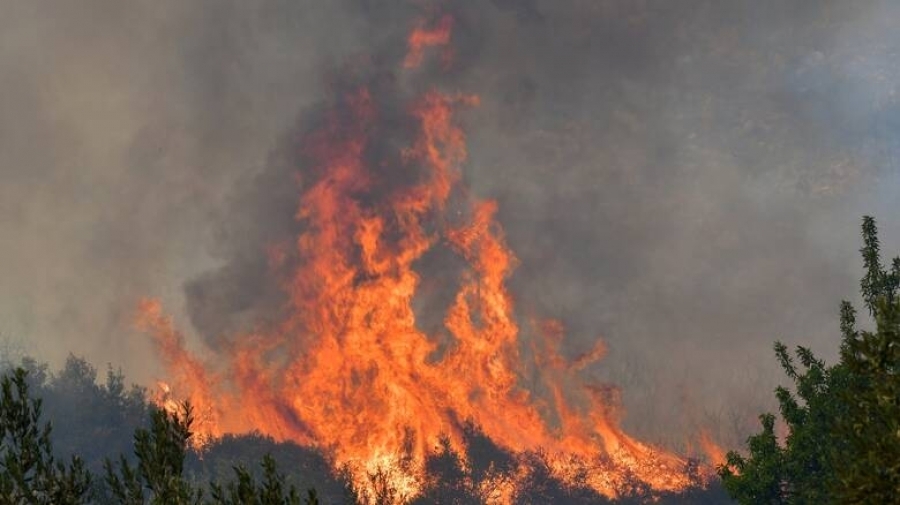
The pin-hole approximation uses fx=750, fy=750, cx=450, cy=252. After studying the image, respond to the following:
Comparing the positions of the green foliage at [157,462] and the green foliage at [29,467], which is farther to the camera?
the green foliage at [157,462]

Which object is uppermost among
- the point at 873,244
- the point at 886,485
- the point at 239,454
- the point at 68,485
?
the point at 239,454

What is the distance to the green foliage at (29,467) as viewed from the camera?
20.1 metres

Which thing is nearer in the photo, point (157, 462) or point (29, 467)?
point (29, 467)

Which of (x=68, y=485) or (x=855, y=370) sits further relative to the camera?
(x=68, y=485)

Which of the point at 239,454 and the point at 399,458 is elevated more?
the point at 239,454

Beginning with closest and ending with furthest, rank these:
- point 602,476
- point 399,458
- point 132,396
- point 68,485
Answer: point 68,485 < point 399,458 < point 602,476 < point 132,396

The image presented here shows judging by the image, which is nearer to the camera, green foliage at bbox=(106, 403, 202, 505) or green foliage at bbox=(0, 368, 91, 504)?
green foliage at bbox=(0, 368, 91, 504)

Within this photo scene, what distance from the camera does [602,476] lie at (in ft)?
435

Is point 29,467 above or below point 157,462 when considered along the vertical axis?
above

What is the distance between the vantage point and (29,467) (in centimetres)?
2105

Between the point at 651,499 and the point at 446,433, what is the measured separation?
36359 mm

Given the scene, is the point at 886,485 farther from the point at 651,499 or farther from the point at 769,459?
the point at 651,499

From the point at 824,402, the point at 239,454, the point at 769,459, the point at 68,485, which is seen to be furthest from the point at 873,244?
the point at 239,454

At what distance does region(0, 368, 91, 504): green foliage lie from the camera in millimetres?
20094
